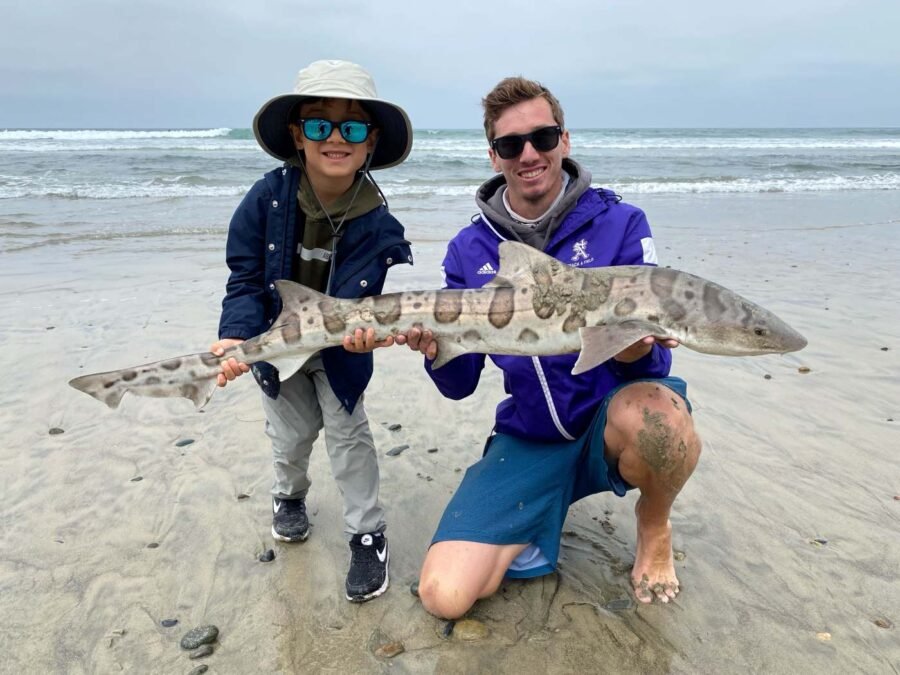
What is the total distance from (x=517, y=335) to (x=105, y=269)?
9410 millimetres

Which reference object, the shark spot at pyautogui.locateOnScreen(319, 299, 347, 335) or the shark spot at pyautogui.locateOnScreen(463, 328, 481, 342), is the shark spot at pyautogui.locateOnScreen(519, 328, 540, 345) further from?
the shark spot at pyautogui.locateOnScreen(319, 299, 347, 335)

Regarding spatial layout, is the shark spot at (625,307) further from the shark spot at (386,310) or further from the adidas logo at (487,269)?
the shark spot at (386,310)

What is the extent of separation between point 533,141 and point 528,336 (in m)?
1.31

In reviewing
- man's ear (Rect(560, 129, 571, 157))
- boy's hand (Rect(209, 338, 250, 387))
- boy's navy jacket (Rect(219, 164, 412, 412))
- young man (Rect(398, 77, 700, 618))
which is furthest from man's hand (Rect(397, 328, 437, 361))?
man's ear (Rect(560, 129, 571, 157))

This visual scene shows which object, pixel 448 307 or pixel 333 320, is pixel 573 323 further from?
pixel 333 320

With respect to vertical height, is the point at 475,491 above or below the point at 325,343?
below

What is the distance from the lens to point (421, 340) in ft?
12.6

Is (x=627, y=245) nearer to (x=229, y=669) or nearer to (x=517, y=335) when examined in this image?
(x=517, y=335)

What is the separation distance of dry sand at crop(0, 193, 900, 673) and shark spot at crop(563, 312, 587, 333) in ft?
4.93

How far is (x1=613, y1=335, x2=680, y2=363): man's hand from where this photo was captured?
3.47 meters

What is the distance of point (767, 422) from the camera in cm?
563

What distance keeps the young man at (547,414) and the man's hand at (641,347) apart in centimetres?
1

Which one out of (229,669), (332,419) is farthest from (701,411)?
Result: (229,669)

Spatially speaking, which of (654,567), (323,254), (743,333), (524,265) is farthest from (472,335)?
(654,567)
